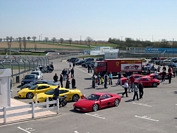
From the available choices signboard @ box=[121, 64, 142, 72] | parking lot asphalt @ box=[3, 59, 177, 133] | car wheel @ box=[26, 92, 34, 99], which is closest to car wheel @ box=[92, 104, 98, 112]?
parking lot asphalt @ box=[3, 59, 177, 133]

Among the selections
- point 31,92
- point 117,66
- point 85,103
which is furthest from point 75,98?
point 117,66

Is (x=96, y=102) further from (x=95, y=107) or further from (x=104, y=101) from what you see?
(x=104, y=101)

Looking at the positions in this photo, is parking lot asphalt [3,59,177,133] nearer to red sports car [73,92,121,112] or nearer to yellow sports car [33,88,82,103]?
red sports car [73,92,121,112]

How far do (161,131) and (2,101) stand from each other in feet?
34.0

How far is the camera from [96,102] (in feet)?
60.2

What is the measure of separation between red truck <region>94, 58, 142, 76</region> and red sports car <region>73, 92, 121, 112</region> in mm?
20177

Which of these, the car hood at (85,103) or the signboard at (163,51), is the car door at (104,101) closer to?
the car hood at (85,103)

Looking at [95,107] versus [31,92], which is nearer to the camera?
[95,107]

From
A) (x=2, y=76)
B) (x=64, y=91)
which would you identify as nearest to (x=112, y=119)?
(x=64, y=91)

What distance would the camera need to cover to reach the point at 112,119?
52.6ft

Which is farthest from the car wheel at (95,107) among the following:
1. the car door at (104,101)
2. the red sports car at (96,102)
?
the car door at (104,101)

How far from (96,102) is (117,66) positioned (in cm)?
2203

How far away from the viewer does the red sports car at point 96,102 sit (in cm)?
1789

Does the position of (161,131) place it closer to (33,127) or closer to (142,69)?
(33,127)
